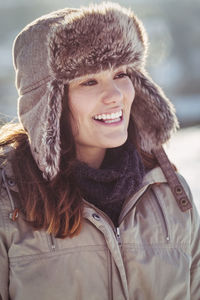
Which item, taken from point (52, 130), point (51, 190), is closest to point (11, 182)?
point (51, 190)

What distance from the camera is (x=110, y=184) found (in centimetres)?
215

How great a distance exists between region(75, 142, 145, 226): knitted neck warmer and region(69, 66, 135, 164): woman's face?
14 cm

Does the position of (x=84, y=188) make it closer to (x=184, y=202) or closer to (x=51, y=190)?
(x=51, y=190)

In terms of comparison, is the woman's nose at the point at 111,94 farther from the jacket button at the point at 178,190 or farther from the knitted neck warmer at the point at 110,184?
the jacket button at the point at 178,190

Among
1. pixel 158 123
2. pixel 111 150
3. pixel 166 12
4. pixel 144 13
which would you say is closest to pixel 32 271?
pixel 111 150

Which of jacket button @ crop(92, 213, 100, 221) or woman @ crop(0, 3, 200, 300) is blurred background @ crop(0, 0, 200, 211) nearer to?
woman @ crop(0, 3, 200, 300)

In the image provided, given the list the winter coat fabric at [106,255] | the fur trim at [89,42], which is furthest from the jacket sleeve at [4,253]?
the fur trim at [89,42]

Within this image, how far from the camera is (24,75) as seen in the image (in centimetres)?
198

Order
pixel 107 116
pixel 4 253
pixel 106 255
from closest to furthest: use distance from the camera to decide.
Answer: pixel 4 253 < pixel 106 255 < pixel 107 116

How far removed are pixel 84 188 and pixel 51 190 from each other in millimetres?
164

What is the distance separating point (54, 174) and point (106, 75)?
49cm

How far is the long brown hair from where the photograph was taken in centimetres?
190

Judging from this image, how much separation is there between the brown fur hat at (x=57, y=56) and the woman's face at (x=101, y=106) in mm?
77

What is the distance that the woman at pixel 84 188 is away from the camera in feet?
6.11
